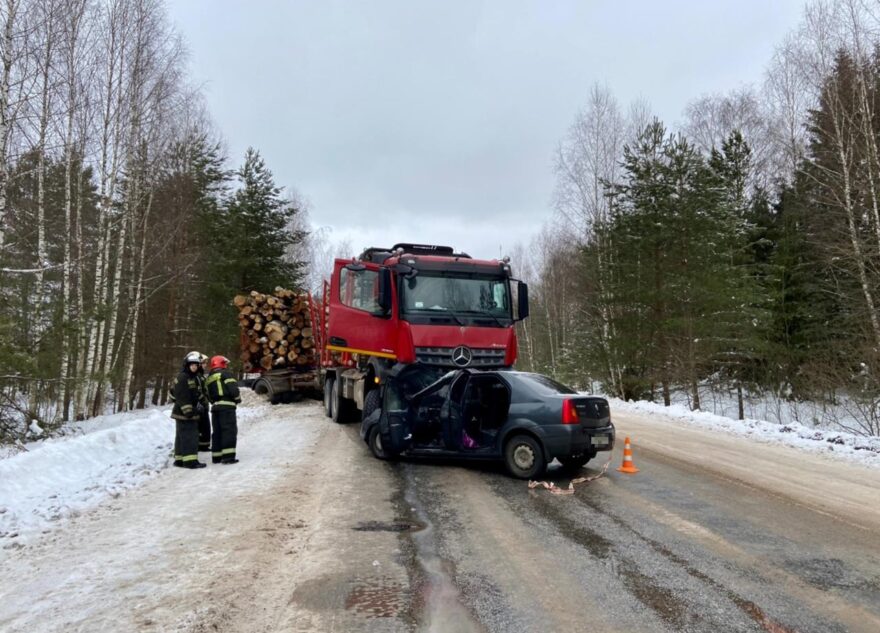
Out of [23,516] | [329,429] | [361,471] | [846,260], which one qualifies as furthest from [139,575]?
[846,260]

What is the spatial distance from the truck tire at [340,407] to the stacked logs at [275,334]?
4.47 metres

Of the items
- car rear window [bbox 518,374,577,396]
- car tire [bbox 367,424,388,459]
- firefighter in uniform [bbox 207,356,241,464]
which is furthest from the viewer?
car tire [bbox 367,424,388,459]

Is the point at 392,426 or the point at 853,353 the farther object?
the point at 853,353

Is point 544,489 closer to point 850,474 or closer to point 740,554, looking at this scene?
point 740,554

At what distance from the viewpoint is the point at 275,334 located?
17109 millimetres

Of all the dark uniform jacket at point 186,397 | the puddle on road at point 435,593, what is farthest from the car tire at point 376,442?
the puddle on road at point 435,593

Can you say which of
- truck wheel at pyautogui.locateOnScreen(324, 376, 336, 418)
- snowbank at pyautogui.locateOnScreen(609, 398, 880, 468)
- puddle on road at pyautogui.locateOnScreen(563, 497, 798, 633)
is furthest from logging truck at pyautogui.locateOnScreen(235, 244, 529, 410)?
snowbank at pyautogui.locateOnScreen(609, 398, 880, 468)

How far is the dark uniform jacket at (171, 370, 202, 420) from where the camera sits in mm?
8273

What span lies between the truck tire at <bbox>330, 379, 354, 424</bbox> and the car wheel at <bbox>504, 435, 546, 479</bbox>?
587 centimetres

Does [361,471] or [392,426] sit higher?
[392,426]

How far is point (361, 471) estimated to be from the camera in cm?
806

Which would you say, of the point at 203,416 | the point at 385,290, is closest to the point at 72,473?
the point at 203,416

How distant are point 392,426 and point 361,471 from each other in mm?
757

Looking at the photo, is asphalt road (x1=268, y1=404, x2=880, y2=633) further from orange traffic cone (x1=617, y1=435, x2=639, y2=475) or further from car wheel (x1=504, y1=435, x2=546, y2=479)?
orange traffic cone (x1=617, y1=435, x2=639, y2=475)
